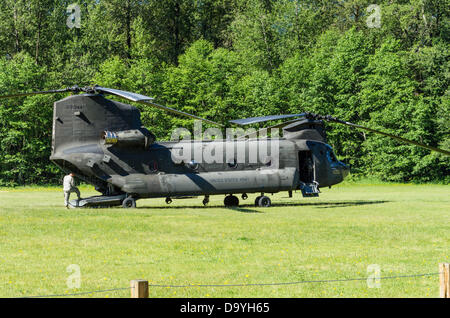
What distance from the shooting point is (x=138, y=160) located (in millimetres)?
24859

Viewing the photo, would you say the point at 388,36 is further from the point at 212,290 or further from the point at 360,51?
the point at 212,290

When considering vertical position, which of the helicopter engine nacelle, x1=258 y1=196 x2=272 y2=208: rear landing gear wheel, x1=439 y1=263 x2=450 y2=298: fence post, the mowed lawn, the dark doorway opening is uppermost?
the helicopter engine nacelle

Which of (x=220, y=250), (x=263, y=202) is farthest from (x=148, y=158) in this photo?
(x=220, y=250)

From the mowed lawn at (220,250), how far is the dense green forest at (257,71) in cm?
3599

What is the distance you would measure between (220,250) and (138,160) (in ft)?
37.6

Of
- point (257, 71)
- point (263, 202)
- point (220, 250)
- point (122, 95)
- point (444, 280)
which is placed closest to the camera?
point (444, 280)

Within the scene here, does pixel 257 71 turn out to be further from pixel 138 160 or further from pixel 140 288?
pixel 140 288

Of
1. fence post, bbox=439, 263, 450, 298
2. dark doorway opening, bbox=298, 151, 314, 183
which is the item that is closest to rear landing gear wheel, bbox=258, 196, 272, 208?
dark doorway opening, bbox=298, 151, 314, 183

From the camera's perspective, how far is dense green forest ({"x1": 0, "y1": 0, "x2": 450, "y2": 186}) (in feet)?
186

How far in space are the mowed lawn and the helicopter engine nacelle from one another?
3113 mm

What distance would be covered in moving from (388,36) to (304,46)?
482 inches

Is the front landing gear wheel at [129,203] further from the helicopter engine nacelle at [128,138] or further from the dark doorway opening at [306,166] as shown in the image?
the dark doorway opening at [306,166]

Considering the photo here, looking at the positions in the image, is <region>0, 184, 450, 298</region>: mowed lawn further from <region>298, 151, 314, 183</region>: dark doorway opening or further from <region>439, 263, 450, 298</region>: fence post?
<region>298, 151, 314, 183</region>: dark doorway opening

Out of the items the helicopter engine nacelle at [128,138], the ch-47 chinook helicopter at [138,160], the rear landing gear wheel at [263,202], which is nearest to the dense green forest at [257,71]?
the ch-47 chinook helicopter at [138,160]
